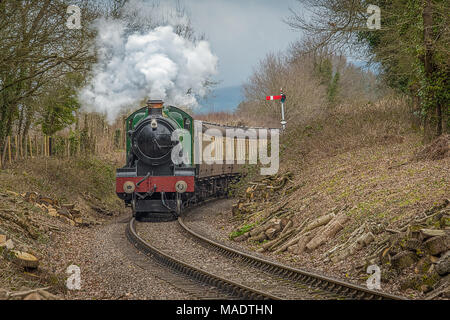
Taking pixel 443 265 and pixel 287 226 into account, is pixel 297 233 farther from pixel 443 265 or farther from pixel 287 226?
pixel 443 265

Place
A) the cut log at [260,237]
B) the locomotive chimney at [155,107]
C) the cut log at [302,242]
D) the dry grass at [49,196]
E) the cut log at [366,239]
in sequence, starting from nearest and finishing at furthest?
the dry grass at [49,196], the cut log at [366,239], the cut log at [302,242], the cut log at [260,237], the locomotive chimney at [155,107]

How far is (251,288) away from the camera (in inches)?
278

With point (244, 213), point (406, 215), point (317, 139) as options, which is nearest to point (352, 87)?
point (317, 139)

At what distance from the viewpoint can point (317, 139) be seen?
17.6 m

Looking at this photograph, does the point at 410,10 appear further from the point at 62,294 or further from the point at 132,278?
the point at 62,294

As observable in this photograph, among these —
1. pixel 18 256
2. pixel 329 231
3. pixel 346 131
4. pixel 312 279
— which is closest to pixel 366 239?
pixel 329 231

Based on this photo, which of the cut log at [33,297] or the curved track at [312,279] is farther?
the curved track at [312,279]

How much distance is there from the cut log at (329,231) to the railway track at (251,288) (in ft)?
3.87

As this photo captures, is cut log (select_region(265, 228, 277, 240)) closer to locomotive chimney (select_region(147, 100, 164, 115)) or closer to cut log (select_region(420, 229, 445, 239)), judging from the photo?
cut log (select_region(420, 229, 445, 239))

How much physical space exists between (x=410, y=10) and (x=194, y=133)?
7567 millimetres

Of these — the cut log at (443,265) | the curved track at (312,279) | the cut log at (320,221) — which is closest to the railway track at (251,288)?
the curved track at (312,279)

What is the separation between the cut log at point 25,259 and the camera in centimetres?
778

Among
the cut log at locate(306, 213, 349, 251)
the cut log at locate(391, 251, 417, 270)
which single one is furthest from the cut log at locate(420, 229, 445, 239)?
the cut log at locate(306, 213, 349, 251)

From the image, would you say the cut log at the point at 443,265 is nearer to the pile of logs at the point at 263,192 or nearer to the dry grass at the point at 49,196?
the dry grass at the point at 49,196
